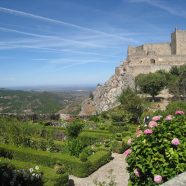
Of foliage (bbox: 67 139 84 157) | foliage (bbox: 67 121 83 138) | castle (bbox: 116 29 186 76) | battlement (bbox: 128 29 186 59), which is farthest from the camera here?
battlement (bbox: 128 29 186 59)

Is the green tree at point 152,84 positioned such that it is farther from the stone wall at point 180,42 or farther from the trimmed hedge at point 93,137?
the trimmed hedge at point 93,137

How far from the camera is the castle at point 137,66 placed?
47219 mm

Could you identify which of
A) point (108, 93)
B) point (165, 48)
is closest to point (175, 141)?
point (108, 93)

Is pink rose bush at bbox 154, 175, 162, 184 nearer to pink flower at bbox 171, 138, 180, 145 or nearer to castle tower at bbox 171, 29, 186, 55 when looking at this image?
pink flower at bbox 171, 138, 180, 145

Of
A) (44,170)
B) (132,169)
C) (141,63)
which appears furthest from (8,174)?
(141,63)

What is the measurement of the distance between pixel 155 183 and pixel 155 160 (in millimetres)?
474

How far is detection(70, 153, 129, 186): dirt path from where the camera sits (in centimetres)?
1357

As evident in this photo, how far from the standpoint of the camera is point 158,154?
6.80 m

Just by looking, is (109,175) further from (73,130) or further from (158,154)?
(73,130)

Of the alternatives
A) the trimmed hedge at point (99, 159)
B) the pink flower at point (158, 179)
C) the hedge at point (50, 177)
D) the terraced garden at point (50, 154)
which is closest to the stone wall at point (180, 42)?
the terraced garden at point (50, 154)

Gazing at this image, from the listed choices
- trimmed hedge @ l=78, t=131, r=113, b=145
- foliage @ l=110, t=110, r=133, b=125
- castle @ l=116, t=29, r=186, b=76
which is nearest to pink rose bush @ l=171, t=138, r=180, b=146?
trimmed hedge @ l=78, t=131, r=113, b=145

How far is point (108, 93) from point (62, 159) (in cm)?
3362

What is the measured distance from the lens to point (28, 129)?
21281 millimetres

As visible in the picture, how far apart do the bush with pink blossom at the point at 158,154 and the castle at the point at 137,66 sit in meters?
35.9
